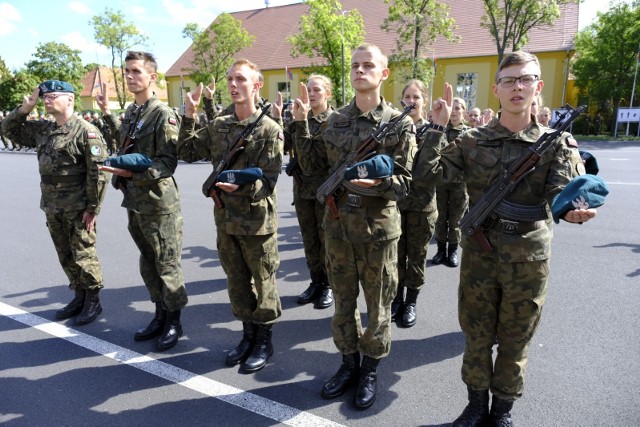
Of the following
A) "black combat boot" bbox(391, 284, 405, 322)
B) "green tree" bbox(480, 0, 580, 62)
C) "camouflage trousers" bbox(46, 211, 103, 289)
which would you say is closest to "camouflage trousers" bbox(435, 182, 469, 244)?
"black combat boot" bbox(391, 284, 405, 322)

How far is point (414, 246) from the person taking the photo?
4.14m

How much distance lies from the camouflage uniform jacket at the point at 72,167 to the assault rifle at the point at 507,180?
3206 mm

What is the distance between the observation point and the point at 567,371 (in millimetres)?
3199

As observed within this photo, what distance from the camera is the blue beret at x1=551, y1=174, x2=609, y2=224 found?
6.56 ft

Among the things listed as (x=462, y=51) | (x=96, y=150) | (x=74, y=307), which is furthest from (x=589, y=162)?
(x=462, y=51)

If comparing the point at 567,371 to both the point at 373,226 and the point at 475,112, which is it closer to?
the point at 373,226

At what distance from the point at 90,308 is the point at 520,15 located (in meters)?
26.3

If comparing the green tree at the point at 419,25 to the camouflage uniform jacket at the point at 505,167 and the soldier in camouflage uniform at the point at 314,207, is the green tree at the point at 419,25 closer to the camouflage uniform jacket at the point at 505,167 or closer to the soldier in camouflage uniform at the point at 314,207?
the soldier in camouflage uniform at the point at 314,207

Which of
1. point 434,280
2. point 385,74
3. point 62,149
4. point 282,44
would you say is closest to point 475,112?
point 434,280

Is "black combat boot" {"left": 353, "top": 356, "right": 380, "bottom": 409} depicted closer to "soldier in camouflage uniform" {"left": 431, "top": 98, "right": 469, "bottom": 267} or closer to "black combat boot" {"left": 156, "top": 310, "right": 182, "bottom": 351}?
"black combat boot" {"left": 156, "top": 310, "right": 182, "bottom": 351}

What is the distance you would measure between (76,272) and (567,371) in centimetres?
432

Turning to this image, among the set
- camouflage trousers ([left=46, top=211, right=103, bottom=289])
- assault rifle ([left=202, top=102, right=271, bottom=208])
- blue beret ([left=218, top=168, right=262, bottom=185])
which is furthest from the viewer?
camouflage trousers ([left=46, top=211, right=103, bottom=289])

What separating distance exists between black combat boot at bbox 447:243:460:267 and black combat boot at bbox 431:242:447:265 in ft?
0.35

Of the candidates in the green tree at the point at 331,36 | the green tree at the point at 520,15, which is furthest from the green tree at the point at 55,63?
the green tree at the point at 520,15
